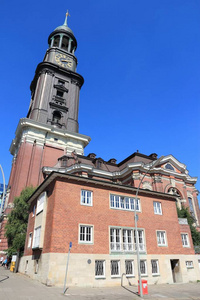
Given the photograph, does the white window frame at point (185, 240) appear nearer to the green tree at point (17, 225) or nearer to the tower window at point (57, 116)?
the green tree at point (17, 225)

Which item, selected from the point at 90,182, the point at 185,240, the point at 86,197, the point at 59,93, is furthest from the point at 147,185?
the point at 59,93

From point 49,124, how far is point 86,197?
3443cm

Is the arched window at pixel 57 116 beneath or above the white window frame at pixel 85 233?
above

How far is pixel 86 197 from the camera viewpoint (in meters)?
18.9

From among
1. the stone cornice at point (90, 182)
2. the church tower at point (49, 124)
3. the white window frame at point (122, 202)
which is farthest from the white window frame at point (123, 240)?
the church tower at point (49, 124)

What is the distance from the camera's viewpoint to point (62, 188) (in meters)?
17.9

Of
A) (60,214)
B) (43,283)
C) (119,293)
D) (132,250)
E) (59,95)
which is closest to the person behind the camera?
(119,293)

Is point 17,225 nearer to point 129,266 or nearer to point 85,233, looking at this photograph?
point 85,233

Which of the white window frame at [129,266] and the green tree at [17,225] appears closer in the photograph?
the white window frame at [129,266]

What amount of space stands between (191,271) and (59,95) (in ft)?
160

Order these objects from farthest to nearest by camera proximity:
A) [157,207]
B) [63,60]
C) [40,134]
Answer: [63,60], [40,134], [157,207]

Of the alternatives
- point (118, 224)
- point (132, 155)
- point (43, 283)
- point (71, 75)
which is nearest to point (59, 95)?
point (71, 75)

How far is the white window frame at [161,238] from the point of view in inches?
824

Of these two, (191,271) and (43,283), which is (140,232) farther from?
(43,283)
